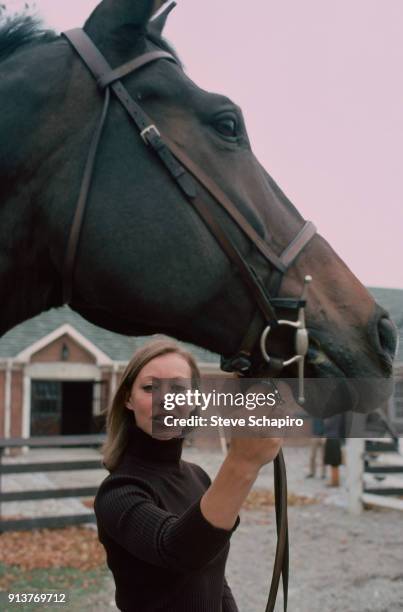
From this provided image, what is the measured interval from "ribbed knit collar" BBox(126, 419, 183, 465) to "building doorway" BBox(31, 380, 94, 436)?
71.7 ft

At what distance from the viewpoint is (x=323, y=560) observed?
24.5ft

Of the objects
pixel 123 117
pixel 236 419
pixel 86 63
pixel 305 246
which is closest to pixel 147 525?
pixel 236 419

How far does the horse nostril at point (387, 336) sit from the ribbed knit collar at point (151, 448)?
0.69 m

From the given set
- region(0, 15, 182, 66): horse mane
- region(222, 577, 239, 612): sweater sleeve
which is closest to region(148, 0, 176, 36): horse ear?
region(0, 15, 182, 66): horse mane

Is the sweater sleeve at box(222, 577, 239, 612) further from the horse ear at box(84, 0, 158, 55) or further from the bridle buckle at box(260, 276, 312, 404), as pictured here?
the horse ear at box(84, 0, 158, 55)

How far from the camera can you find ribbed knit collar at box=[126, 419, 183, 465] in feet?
6.50

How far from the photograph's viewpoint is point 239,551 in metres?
7.90

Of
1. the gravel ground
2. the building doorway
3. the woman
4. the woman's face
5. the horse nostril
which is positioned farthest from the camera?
the building doorway

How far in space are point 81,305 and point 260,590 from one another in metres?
5.39

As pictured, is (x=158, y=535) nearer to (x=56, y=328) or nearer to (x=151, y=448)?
(x=151, y=448)

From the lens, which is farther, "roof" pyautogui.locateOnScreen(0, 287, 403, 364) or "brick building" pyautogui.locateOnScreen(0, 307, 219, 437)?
"roof" pyautogui.locateOnScreen(0, 287, 403, 364)

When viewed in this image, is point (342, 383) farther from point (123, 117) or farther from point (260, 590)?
point (260, 590)

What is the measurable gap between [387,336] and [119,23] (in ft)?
3.85

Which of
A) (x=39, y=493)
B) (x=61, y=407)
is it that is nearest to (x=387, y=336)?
(x=39, y=493)
